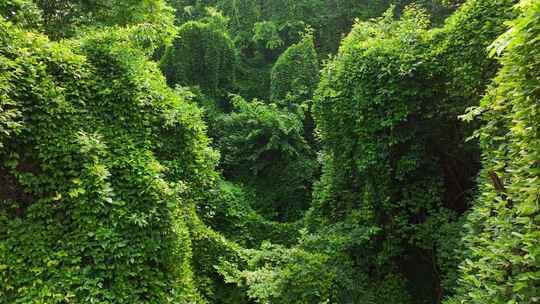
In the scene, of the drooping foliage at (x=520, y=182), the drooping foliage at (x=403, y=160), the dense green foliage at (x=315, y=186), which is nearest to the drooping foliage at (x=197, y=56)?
the dense green foliage at (x=315, y=186)

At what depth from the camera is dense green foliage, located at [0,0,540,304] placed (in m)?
2.84

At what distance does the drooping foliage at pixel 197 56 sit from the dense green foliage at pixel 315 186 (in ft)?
16.6

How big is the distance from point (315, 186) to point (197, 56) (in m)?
6.57

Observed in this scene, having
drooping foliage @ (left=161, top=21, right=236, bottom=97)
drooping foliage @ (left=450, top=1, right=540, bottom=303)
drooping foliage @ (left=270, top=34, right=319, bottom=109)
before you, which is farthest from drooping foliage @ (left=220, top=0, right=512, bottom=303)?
drooping foliage @ (left=161, top=21, right=236, bottom=97)

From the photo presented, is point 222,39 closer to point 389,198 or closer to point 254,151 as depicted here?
point 254,151

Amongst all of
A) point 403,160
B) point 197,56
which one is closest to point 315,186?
point 403,160

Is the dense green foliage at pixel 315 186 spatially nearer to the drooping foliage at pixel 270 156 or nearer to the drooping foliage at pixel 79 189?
the drooping foliage at pixel 79 189

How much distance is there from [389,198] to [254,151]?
5.34 metres

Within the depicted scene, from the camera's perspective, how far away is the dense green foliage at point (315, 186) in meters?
2.84

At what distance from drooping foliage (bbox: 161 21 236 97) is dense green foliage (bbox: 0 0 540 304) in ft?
16.6

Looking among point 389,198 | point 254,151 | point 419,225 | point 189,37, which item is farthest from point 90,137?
point 189,37

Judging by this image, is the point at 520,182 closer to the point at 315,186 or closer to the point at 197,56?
the point at 315,186

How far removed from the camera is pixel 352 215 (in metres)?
5.92

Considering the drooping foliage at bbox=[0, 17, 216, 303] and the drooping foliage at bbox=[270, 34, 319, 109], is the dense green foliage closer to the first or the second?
the drooping foliage at bbox=[0, 17, 216, 303]
